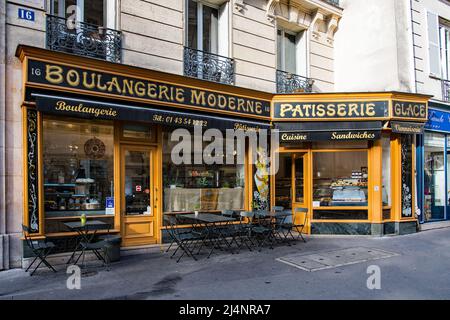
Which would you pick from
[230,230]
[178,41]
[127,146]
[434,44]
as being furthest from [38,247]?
[434,44]

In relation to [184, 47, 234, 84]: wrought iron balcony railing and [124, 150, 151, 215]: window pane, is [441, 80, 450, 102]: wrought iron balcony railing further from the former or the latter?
[124, 150, 151, 215]: window pane

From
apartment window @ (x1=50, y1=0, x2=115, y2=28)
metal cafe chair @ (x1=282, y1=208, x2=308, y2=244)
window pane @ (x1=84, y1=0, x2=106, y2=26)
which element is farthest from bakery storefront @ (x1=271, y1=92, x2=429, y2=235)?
window pane @ (x1=84, y1=0, x2=106, y2=26)

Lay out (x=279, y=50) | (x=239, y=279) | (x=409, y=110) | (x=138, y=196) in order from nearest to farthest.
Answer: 1. (x=239, y=279)
2. (x=138, y=196)
3. (x=409, y=110)
4. (x=279, y=50)

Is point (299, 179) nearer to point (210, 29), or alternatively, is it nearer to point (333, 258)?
point (333, 258)

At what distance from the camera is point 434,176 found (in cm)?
1123

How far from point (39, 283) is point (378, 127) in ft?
26.9

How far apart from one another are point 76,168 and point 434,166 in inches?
410

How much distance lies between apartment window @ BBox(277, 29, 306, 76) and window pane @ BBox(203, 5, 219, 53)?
2121mm

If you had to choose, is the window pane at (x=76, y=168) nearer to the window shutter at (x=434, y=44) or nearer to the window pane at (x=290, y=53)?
the window pane at (x=290, y=53)

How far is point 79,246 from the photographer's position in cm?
666

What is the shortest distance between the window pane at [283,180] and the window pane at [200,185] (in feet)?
4.81

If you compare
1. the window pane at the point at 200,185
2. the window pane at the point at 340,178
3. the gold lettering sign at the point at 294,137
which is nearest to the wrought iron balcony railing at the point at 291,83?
the gold lettering sign at the point at 294,137

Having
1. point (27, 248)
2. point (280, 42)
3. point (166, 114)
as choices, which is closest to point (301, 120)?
point (280, 42)

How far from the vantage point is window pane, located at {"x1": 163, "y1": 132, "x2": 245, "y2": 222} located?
8.09 m
